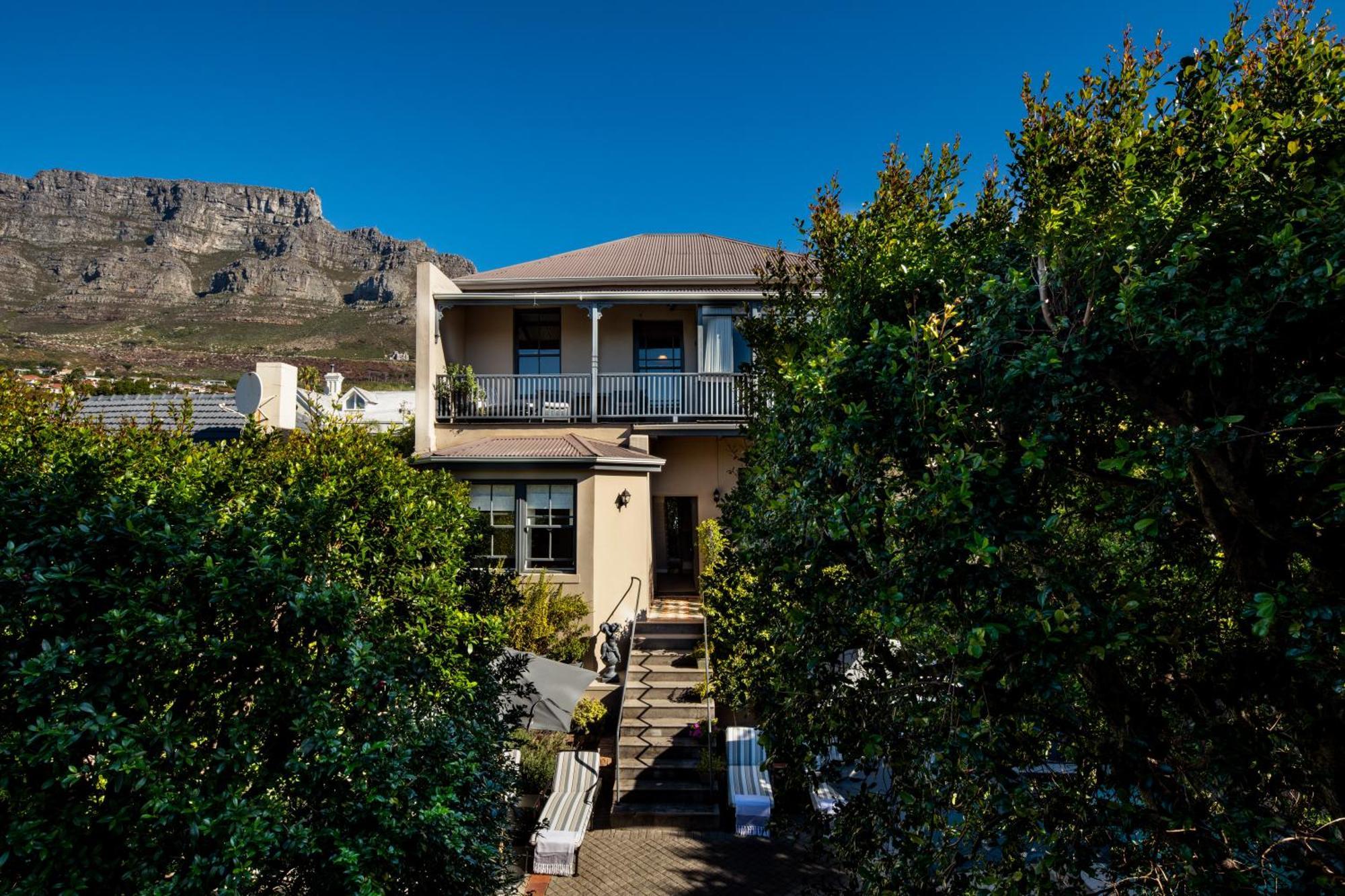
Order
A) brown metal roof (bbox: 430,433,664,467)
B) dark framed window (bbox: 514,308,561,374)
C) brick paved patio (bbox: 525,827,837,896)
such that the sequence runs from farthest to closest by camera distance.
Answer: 1. dark framed window (bbox: 514,308,561,374)
2. brown metal roof (bbox: 430,433,664,467)
3. brick paved patio (bbox: 525,827,837,896)

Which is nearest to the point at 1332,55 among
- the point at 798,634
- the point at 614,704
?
the point at 798,634

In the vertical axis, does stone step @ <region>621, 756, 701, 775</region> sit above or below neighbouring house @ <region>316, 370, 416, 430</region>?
below

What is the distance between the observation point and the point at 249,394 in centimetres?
1356

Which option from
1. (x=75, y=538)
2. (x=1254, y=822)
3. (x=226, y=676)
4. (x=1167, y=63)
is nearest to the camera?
(x=1254, y=822)

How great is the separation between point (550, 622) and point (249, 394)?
297 inches

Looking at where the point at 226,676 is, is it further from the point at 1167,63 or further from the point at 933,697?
the point at 1167,63

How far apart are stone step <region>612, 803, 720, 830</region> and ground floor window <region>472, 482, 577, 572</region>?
17.5 feet

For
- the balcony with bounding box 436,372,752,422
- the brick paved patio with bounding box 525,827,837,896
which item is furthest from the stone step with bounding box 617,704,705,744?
the balcony with bounding box 436,372,752,422

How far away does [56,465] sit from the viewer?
4602mm

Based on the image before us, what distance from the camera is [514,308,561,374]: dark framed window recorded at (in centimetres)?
1791

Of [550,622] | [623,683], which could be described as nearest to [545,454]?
[550,622]

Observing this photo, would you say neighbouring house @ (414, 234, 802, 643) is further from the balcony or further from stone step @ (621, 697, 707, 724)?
stone step @ (621, 697, 707, 724)

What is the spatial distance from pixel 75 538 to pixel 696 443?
45.6 feet

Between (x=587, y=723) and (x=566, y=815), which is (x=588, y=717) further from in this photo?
(x=566, y=815)
